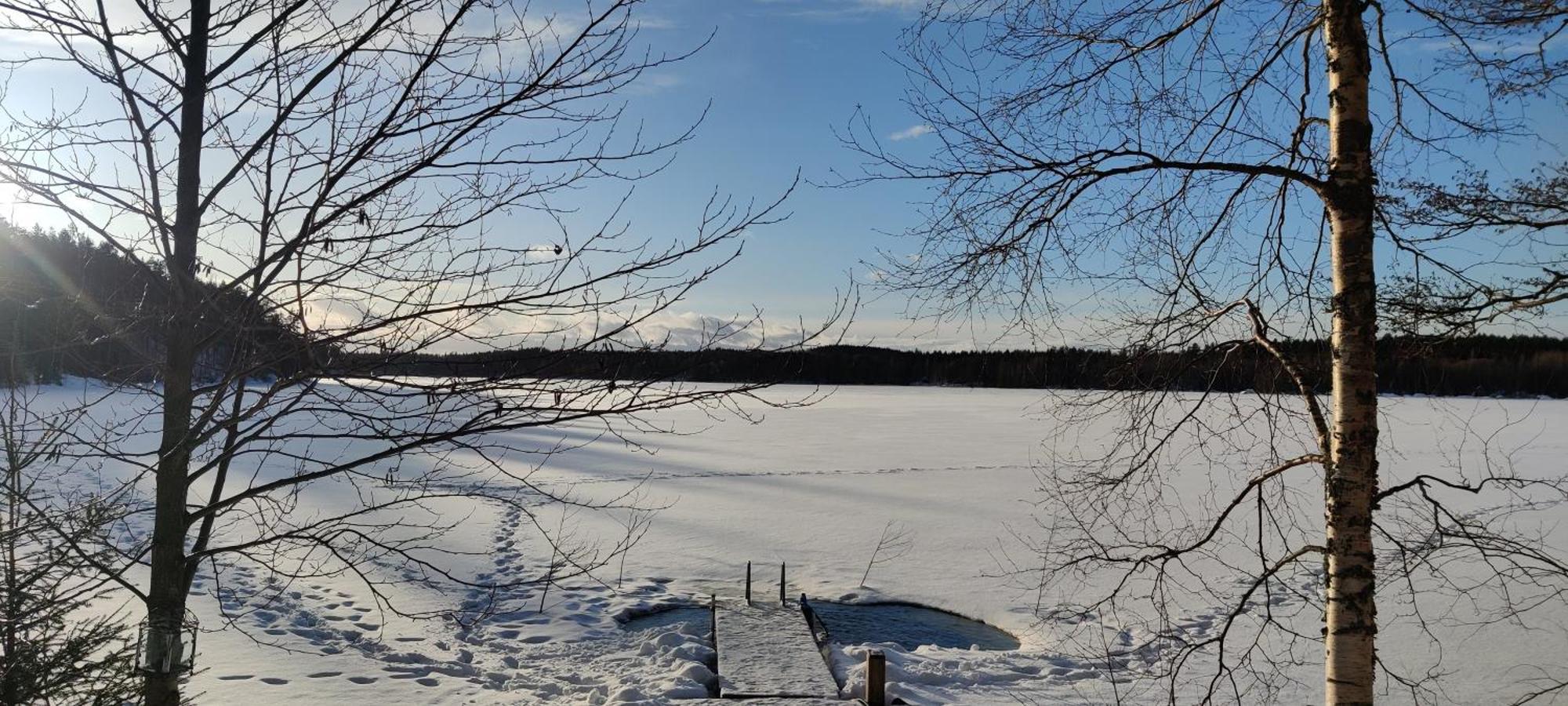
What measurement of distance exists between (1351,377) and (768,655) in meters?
5.19

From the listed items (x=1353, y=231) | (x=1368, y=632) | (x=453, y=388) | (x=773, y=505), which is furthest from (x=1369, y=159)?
(x=773, y=505)

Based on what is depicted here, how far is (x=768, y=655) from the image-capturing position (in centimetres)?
789

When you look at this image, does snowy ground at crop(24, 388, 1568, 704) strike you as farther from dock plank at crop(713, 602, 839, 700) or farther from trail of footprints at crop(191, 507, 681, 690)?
dock plank at crop(713, 602, 839, 700)

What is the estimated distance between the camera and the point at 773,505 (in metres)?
15.4

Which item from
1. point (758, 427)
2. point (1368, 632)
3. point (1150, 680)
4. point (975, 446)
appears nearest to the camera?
point (1368, 632)

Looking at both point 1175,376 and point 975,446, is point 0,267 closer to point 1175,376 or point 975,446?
point 1175,376

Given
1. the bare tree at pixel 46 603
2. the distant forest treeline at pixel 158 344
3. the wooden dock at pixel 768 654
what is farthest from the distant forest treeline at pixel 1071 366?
the wooden dock at pixel 768 654

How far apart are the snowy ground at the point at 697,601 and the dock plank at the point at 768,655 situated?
0.25 metres

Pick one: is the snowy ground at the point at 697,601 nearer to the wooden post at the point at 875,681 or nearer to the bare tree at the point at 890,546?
the bare tree at the point at 890,546

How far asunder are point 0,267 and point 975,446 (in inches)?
894

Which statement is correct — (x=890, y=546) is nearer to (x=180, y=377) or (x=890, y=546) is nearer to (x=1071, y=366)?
(x=1071, y=366)

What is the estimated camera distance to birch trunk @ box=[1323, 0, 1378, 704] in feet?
13.2

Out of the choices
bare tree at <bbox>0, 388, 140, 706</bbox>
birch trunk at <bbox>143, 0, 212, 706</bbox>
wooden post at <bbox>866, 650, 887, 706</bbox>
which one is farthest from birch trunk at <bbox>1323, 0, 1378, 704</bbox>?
bare tree at <bbox>0, 388, 140, 706</bbox>

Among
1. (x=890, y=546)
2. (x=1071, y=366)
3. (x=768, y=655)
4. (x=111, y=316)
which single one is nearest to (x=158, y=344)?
(x=111, y=316)
